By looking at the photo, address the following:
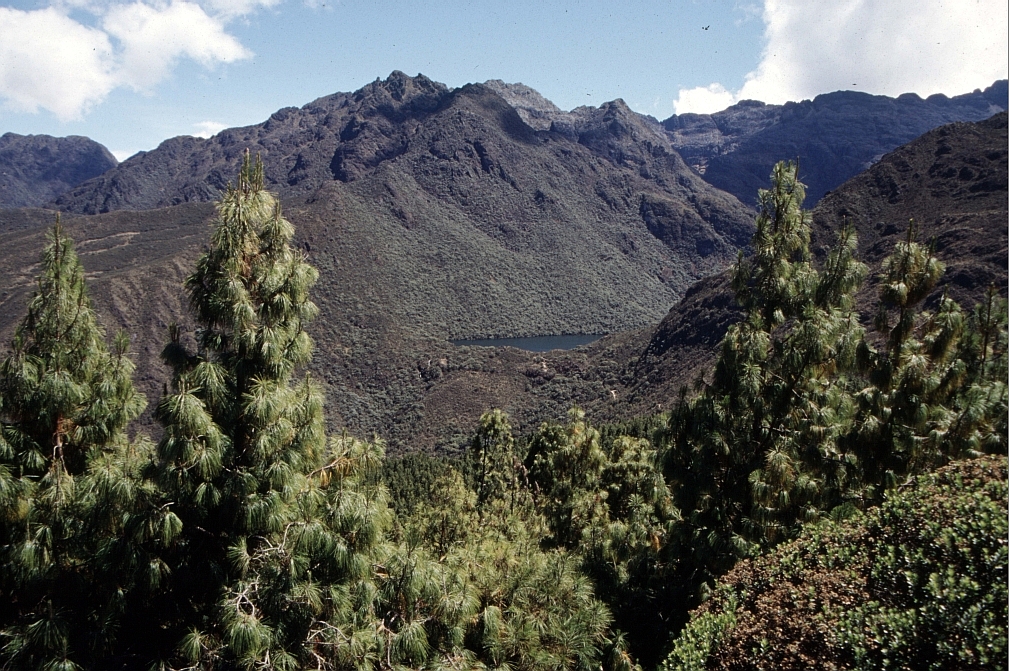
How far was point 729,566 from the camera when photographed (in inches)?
330

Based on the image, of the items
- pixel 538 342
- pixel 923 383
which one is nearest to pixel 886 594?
pixel 923 383

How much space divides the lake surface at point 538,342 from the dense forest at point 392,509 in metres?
89.4

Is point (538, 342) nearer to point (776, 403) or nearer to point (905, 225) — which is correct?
point (905, 225)

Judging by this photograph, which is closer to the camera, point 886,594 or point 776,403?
point 886,594

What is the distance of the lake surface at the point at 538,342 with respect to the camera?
332 ft

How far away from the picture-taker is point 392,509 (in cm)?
708

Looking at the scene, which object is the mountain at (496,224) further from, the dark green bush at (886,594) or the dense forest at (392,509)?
the dark green bush at (886,594)

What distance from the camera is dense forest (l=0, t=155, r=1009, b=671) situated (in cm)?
554

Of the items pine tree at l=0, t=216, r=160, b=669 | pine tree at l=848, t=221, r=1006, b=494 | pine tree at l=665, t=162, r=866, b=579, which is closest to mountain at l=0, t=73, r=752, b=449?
pine tree at l=0, t=216, r=160, b=669

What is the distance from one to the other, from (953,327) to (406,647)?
771cm

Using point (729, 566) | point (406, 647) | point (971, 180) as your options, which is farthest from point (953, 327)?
point (971, 180)

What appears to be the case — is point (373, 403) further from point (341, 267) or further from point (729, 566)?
point (729, 566)

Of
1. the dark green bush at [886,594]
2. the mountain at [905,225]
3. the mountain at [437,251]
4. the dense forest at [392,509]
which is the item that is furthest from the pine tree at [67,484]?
the mountain at [905,225]

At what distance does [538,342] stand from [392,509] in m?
101
